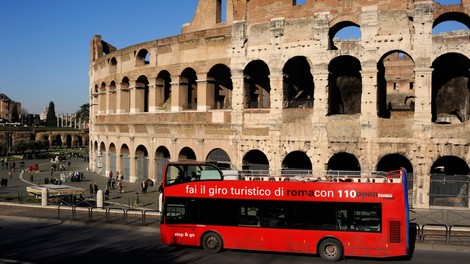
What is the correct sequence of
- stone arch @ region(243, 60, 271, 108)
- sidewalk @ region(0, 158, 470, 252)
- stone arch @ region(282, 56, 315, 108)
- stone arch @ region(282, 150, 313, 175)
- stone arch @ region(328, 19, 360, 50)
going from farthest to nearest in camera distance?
stone arch @ region(282, 56, 315, 108), stone arch @ region(243, 60, 271, 108), stone arch @ region(282, 150, 313, 175), stone arch @ region(328, 19, 360, 50), sidewalk @ region(0, 158, 470, 252)

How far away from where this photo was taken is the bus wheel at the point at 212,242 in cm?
1542

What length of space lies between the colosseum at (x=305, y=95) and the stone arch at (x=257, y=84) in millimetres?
115

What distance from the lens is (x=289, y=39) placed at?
2558 centimetres

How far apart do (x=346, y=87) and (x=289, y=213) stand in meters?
18.3

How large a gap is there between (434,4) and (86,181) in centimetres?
3164

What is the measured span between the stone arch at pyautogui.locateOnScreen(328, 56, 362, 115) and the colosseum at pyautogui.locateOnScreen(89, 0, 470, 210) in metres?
0.08

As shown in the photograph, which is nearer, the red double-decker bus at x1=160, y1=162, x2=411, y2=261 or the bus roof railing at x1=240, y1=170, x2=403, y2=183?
the red double-decker bus at x1=160, y1=162, x2=411, y2=261

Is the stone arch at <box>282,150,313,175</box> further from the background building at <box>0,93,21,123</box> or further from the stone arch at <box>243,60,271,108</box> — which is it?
the background building at <box>0,93,21,123</box>

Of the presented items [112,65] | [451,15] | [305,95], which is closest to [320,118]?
[305,95]

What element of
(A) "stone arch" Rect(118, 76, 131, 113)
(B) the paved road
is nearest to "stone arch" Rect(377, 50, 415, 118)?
(A) "stone arch" Rect(118, 76, 131, 113)

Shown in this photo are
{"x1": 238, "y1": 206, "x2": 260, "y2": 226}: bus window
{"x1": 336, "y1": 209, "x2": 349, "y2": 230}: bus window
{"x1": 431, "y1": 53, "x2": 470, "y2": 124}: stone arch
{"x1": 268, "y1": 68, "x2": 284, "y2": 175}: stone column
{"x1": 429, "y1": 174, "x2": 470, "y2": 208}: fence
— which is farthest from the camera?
{"x1": 431, "y1": 53, "x2": 470, "y2": 124}: stone arch

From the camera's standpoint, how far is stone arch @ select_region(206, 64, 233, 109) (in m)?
29.2

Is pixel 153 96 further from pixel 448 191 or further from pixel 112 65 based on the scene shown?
pixel 448 191

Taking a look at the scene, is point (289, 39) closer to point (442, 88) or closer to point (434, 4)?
point (434, 4)
